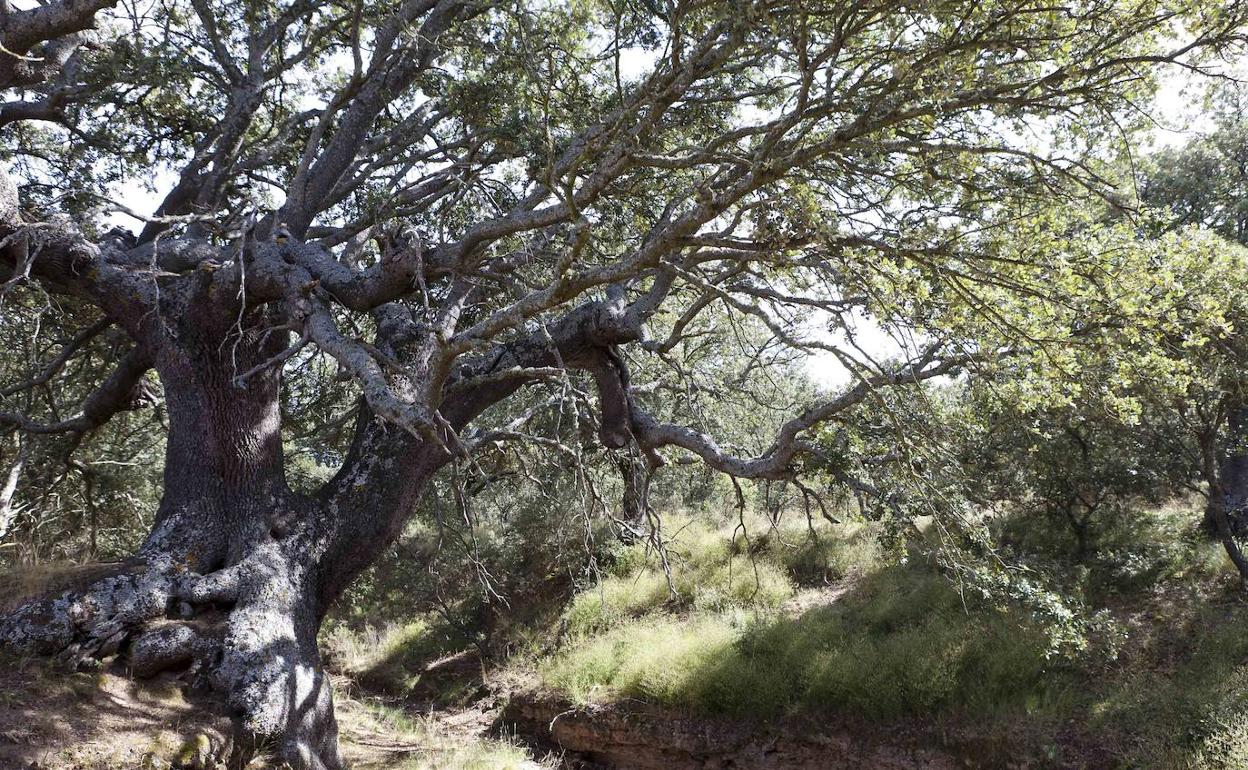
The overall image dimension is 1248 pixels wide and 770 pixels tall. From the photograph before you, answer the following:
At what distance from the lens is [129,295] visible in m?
6.54

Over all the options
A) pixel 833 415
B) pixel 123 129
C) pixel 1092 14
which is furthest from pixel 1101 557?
pixel 123 129

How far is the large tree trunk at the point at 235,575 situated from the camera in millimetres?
5336

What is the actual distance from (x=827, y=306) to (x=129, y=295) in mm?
5823

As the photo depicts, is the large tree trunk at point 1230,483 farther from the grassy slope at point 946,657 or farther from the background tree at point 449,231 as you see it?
the background tree at point 449,231

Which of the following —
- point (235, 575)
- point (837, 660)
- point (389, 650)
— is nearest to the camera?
point (235, 575)

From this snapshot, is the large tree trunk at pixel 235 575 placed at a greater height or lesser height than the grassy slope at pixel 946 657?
greater

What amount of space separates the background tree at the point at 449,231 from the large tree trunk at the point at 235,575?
22 mm

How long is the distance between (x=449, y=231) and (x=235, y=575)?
4669 millimetres

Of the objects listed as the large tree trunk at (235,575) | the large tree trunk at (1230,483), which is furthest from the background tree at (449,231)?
the large tree trunk at (1230,483)

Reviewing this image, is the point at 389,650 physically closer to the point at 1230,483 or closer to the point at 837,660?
the point at 837,660

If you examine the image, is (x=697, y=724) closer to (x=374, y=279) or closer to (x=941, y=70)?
(x=374, y=279)

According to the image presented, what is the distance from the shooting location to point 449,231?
9.12m

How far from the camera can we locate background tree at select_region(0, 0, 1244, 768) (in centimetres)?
458

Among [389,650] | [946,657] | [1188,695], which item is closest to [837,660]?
[946,657]
